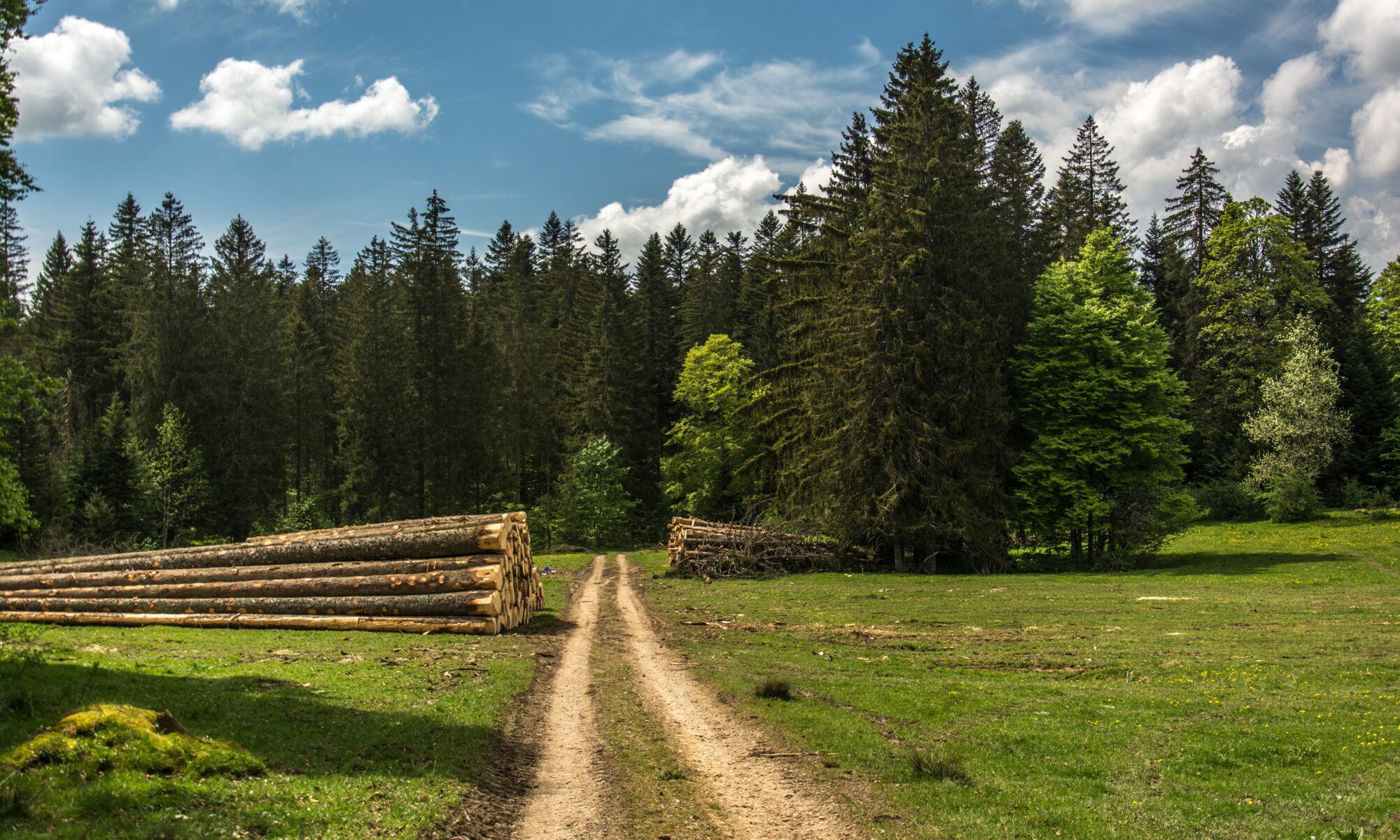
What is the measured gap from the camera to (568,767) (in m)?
10.4

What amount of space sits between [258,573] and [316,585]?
2.07 meters

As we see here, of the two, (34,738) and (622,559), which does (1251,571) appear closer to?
(622,559)

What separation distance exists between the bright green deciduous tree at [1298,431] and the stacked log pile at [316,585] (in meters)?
45.1

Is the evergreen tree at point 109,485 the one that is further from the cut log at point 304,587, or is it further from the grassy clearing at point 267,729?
the grassy clearing at point 267,729

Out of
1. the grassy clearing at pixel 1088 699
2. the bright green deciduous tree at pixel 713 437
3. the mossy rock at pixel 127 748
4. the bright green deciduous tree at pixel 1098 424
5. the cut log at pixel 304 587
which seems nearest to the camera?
the mossy rock at pixel 127 748

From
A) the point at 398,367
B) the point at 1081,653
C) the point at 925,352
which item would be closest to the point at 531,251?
the point at 398,367

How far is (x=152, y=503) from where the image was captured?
4791 centimetres

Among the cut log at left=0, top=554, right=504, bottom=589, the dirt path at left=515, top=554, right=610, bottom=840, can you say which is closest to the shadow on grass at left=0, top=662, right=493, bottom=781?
the dirt path at left=515, top=554, right=610, bottom=840

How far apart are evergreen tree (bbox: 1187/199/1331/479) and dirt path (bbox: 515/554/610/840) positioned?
5344 cm

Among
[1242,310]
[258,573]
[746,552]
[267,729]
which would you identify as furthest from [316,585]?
[1242,310]

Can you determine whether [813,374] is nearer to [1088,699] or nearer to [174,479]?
[1088,699]

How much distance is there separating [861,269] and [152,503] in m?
44.2

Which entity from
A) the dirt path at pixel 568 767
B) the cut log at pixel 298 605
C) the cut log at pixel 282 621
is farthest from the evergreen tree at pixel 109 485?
the dirt path at pixel 568 767

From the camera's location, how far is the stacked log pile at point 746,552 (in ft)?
115
